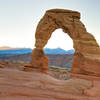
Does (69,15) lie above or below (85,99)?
above

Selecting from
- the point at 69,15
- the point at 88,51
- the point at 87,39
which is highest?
the point at 69,15

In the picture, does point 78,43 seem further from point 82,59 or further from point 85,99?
point 85,99

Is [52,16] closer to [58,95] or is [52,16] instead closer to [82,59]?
[82,59]

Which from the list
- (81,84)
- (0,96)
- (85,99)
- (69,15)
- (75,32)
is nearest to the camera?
(0,96)

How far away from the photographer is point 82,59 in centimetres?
1131

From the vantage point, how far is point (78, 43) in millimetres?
11961

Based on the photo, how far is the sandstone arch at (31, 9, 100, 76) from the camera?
10996 millimetres

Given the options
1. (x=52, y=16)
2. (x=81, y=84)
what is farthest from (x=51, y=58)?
(x=81, y=84)

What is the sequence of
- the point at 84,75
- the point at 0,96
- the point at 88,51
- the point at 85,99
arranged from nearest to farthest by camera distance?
the point at 0,96
the point at 85,99
the point at 84,75
the point at 88,51

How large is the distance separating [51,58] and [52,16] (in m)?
41.2

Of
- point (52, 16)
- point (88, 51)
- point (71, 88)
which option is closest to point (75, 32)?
point (88, 51)

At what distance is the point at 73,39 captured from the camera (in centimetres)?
1250

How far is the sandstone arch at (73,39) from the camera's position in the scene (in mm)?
10996

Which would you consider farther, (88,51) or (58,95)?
(88,51)
